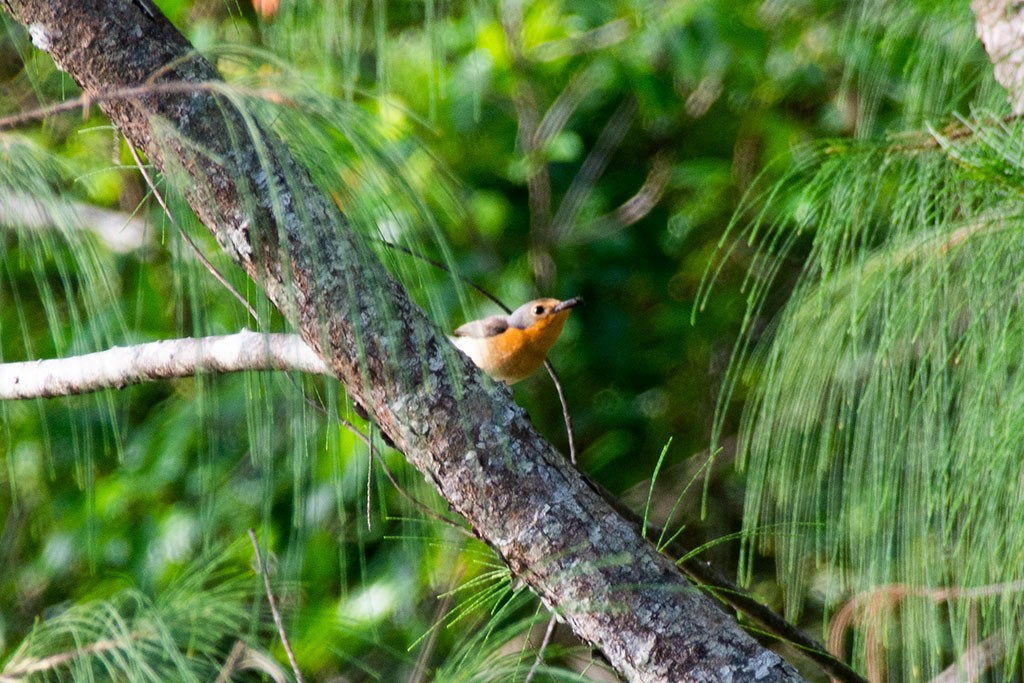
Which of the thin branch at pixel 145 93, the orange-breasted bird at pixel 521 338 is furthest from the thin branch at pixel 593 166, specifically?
the thin branch at pixel 145 93

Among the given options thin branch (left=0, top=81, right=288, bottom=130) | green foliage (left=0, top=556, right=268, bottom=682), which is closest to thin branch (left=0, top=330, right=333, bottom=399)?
green foliage (left=0, top=556, right=268, bottom=682)

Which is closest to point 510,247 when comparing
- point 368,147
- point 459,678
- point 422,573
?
point 422,573

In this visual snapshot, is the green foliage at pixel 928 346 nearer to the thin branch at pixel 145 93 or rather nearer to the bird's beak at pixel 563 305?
the thin branch at pixel 145 93

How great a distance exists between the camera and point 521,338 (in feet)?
7.57

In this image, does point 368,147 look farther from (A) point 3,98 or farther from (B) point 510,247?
(A) point 3,98

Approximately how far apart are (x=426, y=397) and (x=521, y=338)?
1.27 meters

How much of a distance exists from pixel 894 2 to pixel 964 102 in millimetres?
841

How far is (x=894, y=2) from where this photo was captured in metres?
1.72

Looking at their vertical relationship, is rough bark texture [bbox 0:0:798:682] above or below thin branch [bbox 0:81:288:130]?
below

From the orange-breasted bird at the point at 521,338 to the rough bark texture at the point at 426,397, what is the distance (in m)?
1.20

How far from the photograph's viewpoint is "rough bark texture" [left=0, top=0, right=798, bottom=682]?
96 cm

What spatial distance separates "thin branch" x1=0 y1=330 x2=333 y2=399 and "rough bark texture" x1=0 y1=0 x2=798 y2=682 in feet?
0.89

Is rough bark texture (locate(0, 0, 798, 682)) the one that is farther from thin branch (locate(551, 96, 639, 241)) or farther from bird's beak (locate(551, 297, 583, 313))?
thin branch (locate(551, 96, 639, 241))

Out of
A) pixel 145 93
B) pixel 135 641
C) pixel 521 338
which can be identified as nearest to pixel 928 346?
pixel 145 93
